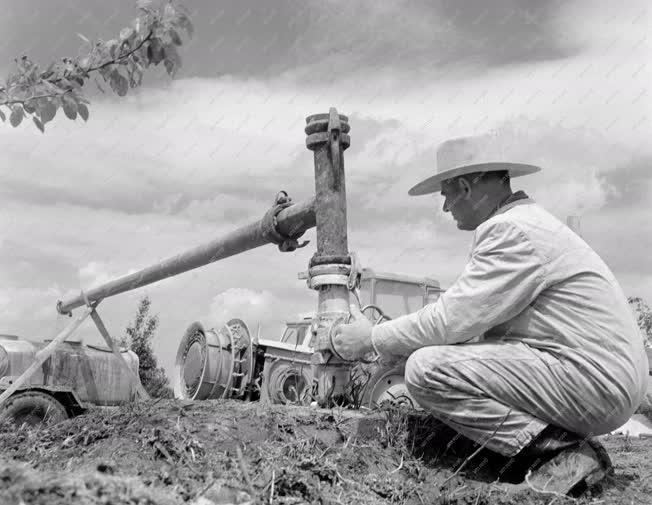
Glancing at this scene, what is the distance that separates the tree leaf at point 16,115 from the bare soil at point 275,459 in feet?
4.60

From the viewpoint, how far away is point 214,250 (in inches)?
295

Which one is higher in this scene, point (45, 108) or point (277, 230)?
point (277, 230)

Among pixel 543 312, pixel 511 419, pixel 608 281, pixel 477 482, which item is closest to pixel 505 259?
pixel 543 312

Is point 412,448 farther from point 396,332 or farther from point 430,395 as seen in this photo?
point 396,332

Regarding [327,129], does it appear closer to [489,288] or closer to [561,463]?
[489,288]

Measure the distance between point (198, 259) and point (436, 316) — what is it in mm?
5515

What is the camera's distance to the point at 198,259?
8117mm

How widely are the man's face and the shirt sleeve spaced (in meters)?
0.30

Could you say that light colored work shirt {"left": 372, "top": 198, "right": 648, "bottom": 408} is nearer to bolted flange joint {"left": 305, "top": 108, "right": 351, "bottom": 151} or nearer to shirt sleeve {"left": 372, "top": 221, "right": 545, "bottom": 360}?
shirt sleeve {"left": 372, "top": 221, "right": 545, "bottom": 360}

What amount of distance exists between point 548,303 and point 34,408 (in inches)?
223

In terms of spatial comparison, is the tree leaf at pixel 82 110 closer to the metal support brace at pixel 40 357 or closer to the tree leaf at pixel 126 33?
the tree leaf at pixel 126 33

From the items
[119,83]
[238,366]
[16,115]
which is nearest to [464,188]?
[119,83]

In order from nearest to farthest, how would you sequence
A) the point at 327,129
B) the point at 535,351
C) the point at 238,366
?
1. the point at 535,351
2. the point at 327,129
3. the point at 238,366

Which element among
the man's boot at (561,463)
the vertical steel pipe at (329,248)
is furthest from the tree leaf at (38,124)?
the man's boot at (561,463)
